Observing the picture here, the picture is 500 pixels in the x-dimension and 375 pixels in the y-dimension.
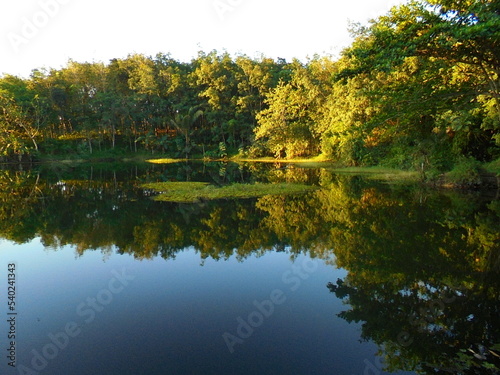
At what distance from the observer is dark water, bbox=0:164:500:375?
479 cm

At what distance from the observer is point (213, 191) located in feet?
60.3

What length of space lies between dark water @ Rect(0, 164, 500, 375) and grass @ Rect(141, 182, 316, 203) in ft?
10.7

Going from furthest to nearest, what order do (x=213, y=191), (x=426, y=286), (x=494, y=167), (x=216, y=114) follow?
(x=216, y=114), (x=213, y=191), (x=494, y=167), (x=426, y=286)

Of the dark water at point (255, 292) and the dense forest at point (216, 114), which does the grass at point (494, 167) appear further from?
the dark water at point (255, 292)

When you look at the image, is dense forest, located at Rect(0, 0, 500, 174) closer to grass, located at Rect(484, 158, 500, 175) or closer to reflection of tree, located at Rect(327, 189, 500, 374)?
grass, located at Rect(484, 158, 500, 175)

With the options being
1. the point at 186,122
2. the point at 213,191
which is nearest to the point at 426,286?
the point at 213,191

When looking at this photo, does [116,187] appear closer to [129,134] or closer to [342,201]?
[342,201]

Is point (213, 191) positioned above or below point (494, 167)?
below

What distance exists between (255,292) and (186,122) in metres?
44.5

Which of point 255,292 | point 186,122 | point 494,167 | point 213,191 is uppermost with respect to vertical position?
point 186,122

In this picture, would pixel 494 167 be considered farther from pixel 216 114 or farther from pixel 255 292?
pixel 216 114

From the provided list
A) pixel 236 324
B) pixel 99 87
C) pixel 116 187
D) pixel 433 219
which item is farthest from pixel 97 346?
pixel 99 87

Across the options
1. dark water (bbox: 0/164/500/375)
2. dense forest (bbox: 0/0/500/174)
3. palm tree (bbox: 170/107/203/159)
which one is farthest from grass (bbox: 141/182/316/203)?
palm tree (bbox: 170/107/203/159)

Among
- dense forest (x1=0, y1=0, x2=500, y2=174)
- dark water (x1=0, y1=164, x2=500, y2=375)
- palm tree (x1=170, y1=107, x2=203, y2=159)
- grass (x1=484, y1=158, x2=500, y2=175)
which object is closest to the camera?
dark water (x1=0, y1=164, x2=500, y2=375)
